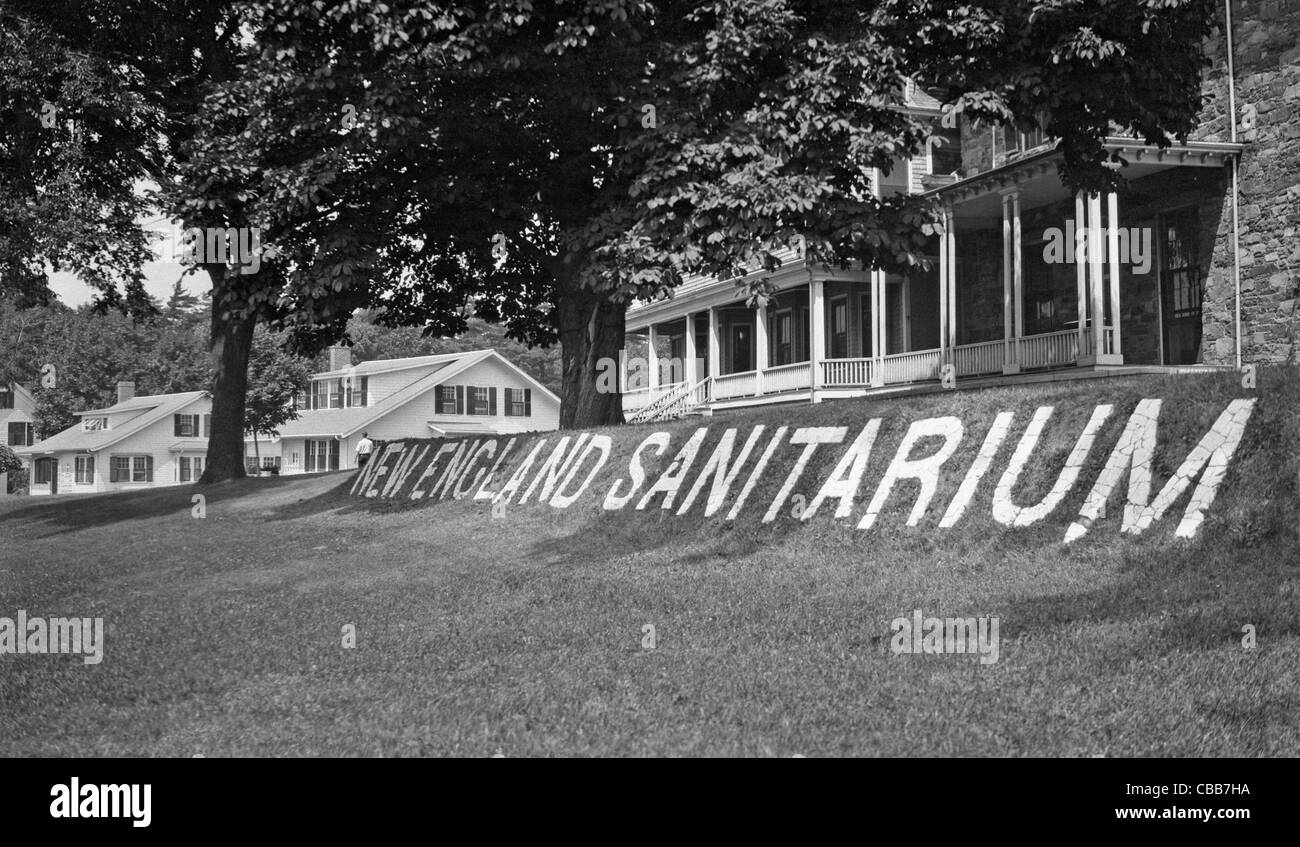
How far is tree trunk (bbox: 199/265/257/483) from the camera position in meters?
33.1

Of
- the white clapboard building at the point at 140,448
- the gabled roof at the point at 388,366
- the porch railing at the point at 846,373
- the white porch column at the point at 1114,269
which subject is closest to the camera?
the white porch column at the point at 1114,269

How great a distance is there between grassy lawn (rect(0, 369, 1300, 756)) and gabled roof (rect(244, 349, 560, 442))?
136 ft

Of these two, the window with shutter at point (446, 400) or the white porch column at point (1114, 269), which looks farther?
the window with shutter at point (446, 400)

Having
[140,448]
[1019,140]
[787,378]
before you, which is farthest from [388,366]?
[1019,140]

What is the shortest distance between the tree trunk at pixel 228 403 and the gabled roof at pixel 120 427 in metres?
32.5

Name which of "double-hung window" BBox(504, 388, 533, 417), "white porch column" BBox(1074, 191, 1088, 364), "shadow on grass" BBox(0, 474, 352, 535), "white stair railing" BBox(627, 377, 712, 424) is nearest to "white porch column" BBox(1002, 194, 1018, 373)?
"white porch column" BBox(1074, 191, 1088, 364)

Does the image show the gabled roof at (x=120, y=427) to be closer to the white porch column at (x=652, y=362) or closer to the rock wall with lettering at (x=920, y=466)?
the white porch column at (x=652, y=362)

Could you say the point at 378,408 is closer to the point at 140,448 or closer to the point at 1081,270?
the point at 140,448

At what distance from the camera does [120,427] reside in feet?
213

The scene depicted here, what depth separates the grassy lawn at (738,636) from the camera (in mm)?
6352

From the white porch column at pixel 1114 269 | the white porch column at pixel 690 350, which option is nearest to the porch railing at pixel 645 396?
the white porch column at pixel 690 350

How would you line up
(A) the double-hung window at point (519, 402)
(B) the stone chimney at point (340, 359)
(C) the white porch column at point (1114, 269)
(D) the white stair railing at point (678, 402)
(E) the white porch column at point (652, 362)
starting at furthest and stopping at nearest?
(B) the stone chimney at point (340, 359), (A) the double-hung window at point (519, 402), (E) the white porch column at point (652, 362), (D) the white stair railing at point (678, 402), (C) the white porch column at point (1114, 269)

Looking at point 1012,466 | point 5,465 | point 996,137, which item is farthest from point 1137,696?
point 5,465

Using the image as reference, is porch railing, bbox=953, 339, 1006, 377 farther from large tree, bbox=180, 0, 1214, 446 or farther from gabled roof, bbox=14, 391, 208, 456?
gabled roof, bbox=14, 391, 208, 456
